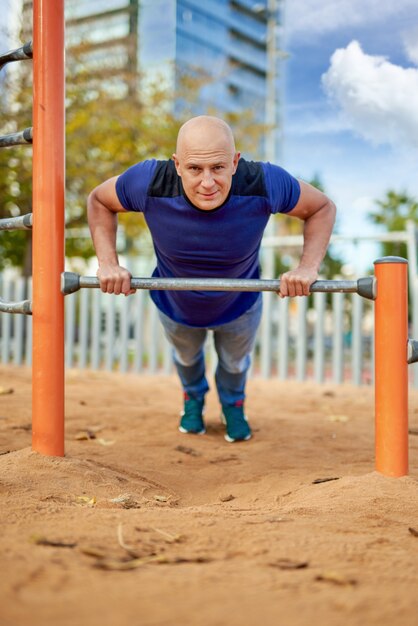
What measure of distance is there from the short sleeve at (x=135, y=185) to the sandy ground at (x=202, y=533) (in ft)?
3.21

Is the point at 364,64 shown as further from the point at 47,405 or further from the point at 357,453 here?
the point at 47,405

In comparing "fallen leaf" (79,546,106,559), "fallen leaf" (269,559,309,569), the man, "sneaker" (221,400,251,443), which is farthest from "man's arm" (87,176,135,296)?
"fallen leaf" (269,559,309,569)

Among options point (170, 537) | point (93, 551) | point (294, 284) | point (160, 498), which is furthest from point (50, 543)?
point (294, 284)

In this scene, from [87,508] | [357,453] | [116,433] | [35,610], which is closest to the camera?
[35,610]

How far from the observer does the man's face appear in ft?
7.27

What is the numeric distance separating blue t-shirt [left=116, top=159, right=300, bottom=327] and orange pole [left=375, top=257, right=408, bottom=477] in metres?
0.54

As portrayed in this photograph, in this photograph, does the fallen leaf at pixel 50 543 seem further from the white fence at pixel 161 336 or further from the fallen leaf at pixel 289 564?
the white fence at pixel 161 336

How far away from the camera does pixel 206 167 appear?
2229mm

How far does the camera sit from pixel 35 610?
40.6 inches

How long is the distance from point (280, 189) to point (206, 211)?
0.98 feet

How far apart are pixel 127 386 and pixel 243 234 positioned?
2951 millimetres

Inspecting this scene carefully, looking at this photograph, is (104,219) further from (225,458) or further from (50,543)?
(50,543)

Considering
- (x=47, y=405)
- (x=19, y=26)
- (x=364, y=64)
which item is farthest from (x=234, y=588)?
(x=19, y=26)

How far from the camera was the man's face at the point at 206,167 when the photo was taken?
2.22 m
